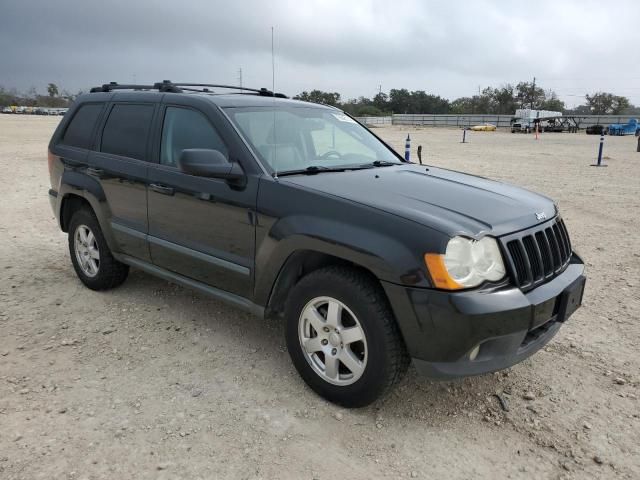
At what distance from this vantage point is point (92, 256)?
4.72 m

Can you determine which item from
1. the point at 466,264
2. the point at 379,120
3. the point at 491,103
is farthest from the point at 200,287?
the point at 491,103

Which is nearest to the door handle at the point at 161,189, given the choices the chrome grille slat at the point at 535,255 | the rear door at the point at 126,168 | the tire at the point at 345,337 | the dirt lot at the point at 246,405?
the rear door at the point at 126,168

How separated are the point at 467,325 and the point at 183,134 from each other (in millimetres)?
2427

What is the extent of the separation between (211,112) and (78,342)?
1918mm

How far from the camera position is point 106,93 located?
463 cm

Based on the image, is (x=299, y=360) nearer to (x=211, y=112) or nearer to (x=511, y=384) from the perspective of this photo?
(x=511, y=384)

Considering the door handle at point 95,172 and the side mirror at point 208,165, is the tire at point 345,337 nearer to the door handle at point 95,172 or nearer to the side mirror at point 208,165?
the side mirror at point 208,165

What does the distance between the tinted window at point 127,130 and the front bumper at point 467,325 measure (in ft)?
8.04

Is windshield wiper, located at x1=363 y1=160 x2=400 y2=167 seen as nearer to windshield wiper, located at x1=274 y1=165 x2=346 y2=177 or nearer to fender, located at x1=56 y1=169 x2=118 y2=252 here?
windshield wiper, located at x1=274 y1=165 x2=346 y2=177

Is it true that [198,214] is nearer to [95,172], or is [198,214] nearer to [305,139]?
[305,139]

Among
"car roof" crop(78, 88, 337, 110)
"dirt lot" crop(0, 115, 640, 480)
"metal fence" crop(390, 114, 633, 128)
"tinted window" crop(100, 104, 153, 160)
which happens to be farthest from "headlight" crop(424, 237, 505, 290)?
"metal fence" crop(390, 114, 633, 128)

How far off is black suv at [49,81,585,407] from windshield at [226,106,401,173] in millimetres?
15

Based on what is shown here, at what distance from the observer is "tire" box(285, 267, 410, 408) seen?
2719 mm

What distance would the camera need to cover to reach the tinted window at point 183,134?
3.61m
